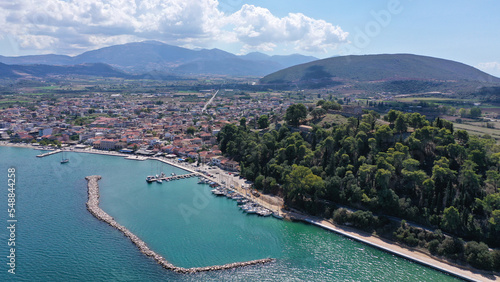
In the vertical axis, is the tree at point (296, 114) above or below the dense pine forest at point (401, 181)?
above

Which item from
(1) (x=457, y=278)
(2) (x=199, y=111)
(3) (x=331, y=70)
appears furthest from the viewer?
(3) (x=331, y=70)

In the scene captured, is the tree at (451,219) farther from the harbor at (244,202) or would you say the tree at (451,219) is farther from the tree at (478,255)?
the harbor at (244,202)

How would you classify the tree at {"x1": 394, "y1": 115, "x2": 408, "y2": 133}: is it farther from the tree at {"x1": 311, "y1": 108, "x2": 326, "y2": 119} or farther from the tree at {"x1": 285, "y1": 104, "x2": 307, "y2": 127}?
the tree at {"x1": 285, "y1": 104, "x2": 307, "y2": 127}

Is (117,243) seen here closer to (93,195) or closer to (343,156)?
(93,195)

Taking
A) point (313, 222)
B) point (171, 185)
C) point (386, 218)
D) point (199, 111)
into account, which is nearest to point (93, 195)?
point (171, 185)

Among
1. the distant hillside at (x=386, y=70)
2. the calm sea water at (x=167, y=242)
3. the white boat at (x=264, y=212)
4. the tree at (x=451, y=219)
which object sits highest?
the distant hillside at (x=386, y=70)

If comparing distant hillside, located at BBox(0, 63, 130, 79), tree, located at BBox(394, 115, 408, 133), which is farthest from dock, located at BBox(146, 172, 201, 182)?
distant hillside, located at BBox(0, 63, 130, 79)

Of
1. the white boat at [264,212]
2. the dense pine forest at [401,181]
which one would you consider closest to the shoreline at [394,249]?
the dense pine forest at [401,181]
